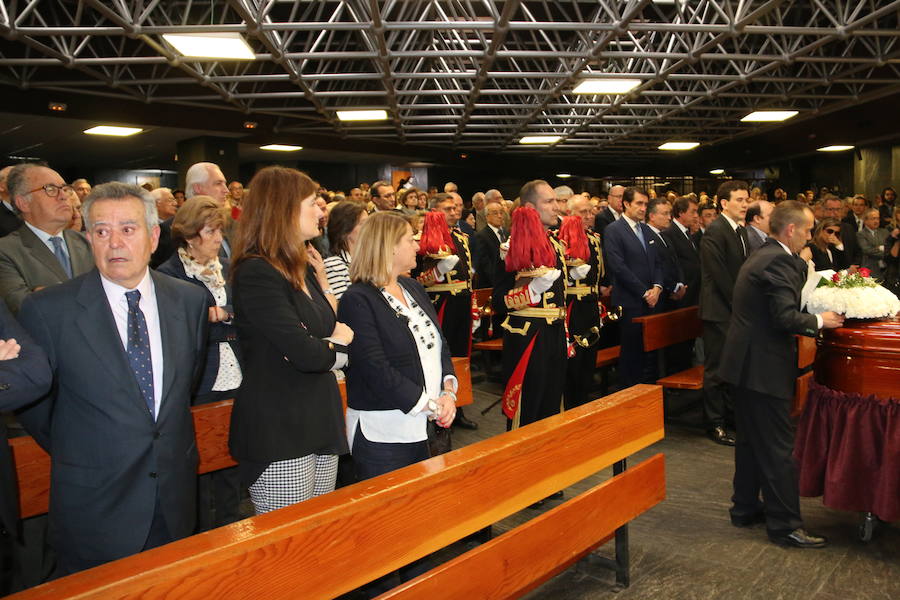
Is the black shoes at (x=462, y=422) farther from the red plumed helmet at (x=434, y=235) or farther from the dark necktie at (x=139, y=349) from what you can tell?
the dark necktie at (x=139, y=349)

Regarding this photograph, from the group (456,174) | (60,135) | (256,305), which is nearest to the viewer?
(256,305)

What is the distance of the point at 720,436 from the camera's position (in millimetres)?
5555

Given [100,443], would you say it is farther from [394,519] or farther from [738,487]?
[738,487]

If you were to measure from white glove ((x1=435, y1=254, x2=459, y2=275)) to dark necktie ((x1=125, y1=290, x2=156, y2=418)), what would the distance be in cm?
389

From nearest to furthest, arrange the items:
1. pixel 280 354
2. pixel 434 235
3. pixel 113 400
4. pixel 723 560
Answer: pixel 113 400, pixel 280 354, pixel 723 560, pixel 434 235

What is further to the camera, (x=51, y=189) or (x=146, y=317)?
(x=51, y=189)

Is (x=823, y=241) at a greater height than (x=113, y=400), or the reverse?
(x=823, y=241)

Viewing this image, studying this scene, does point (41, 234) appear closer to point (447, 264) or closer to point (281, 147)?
point (447, 264)

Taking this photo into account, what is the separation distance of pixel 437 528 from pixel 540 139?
19.4m

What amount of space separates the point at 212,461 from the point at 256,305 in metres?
1.11

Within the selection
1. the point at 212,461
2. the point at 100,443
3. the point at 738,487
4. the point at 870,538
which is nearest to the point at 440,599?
the point at 100,443

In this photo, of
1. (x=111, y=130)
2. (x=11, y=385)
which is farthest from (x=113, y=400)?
(x=111, y=130)

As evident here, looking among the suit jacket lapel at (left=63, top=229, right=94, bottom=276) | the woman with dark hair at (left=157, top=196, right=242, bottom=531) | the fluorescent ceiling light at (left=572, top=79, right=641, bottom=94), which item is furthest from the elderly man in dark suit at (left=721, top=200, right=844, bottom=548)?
the fluorescent ceiling light at (left=572, top=79, right=641, bottom=94)

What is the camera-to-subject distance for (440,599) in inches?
92.7
